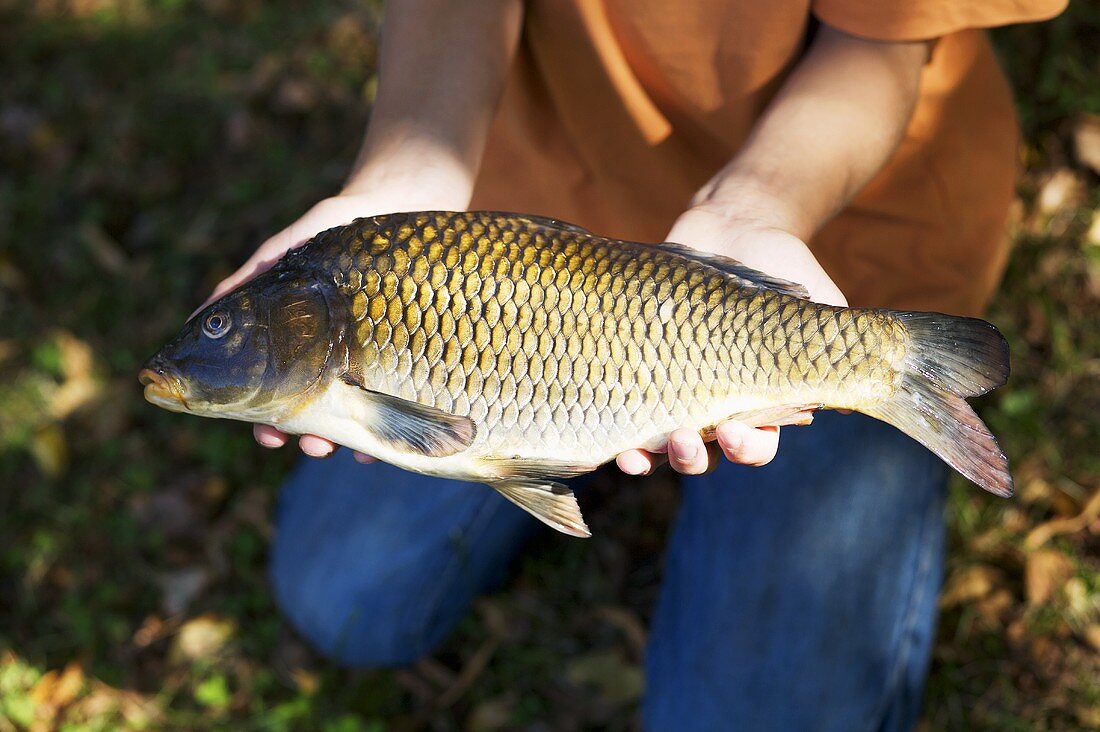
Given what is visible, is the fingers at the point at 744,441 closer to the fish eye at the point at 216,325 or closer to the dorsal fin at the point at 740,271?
the dorsal fin at the point at 740,271

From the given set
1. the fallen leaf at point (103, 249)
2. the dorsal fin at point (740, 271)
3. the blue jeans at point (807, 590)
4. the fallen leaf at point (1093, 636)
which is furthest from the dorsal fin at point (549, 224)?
the fallen leaf at point (103, 249)

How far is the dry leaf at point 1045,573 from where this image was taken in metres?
2.47

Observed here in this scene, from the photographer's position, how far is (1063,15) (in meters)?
2.98

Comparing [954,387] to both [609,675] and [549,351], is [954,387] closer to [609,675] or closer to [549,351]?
[549,351]

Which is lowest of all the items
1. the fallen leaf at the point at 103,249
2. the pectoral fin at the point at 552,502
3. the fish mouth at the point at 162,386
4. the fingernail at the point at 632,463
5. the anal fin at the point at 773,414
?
the fallen leaf at the point at 103,249

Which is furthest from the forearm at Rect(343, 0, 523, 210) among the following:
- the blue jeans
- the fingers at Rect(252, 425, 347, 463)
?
the blue jeans

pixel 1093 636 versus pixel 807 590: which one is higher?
pixel 807 590

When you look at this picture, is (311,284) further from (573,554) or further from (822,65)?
(573,554)

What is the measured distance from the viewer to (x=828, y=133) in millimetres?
1946

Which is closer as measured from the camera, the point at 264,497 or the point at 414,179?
the point at 414,179

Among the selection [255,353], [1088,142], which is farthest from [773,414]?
[1088,142]

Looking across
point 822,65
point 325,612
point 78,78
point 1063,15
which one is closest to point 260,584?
point 325,612

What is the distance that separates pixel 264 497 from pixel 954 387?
2.16 metres

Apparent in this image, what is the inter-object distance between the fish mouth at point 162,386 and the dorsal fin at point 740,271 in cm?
87
